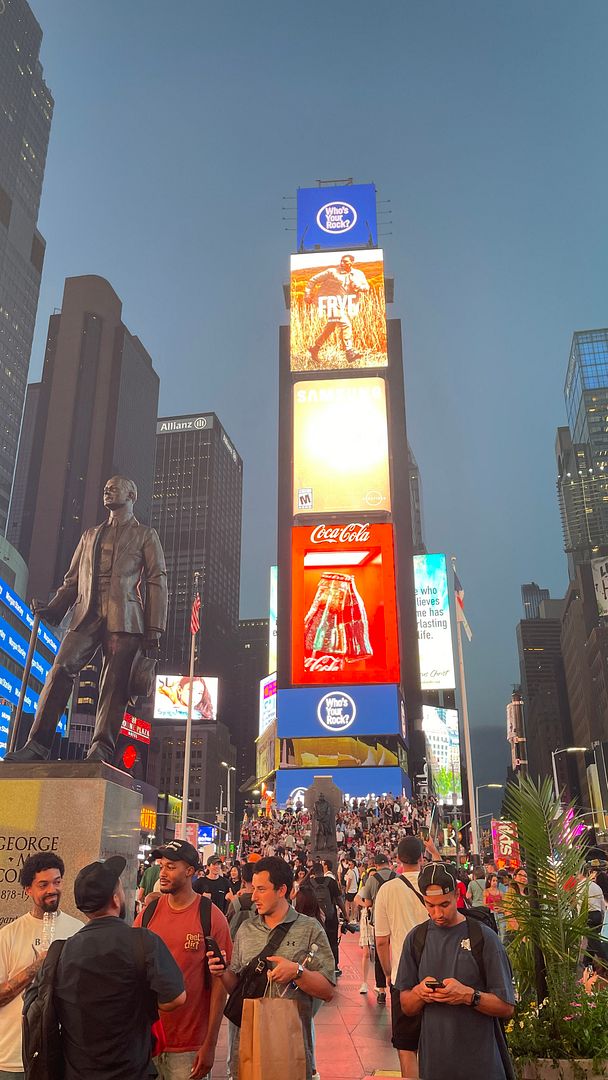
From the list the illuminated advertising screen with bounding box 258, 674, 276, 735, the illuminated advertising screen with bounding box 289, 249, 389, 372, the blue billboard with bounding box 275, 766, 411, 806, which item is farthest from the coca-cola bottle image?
the illuminated advertising screen with bounding box 258, 674, 276, 735

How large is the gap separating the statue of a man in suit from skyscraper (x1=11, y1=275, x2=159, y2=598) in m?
135

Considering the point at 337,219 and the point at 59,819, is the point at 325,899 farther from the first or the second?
the point at 337,219

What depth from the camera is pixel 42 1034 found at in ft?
10.4

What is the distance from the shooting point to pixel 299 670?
51.1 m

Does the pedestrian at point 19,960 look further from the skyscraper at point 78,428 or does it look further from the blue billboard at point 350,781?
the skyscraper at point 78,428

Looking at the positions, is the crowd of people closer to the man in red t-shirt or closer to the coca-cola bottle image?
the man in red t-shirt

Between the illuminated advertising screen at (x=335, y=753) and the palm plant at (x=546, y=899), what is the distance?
148ft

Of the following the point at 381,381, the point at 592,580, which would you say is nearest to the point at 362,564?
the point at 381,381

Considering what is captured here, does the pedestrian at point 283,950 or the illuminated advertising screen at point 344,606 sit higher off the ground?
the illuminated advertising screen at point 344,606

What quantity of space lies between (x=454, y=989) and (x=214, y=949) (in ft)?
3.90

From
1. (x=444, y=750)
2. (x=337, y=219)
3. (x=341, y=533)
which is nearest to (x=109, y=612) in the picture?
(x=341, y=533)

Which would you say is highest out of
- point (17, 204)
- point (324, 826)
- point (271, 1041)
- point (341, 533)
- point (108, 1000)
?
point (17, 204)

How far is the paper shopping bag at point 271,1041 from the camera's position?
Answer: 3.61 m

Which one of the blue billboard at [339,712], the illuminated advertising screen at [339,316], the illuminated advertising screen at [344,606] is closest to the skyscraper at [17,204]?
the illuminated advertising screen at [339,316]
